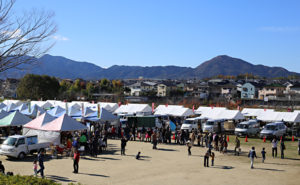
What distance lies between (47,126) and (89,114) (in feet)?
29.5

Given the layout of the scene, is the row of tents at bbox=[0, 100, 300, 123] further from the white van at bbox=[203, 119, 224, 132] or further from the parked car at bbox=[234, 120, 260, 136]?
the parked car at bbox=[234, 120, 260, 136]

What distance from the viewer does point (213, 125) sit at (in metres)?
31.1

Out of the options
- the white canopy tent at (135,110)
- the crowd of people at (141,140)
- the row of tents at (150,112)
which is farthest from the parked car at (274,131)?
the white canopy tent at (135,110)

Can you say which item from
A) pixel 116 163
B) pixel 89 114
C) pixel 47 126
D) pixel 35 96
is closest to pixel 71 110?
pixel 89 114

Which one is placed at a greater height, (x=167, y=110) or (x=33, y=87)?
(x=33, y=87)

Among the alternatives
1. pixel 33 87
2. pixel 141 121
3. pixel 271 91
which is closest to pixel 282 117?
pixel 141 121

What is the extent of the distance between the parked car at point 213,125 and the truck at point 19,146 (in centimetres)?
1700

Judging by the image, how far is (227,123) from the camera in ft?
108

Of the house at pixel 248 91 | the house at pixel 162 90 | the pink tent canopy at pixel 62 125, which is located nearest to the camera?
the pink tent canopy at pixel 62 125

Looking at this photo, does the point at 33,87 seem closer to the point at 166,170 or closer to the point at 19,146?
the point at 19,146

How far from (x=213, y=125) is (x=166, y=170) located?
644 inches

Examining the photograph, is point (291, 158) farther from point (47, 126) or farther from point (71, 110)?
point (71, 110)

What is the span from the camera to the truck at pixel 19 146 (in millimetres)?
17375

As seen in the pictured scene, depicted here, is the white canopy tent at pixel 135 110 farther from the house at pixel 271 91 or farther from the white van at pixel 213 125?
A: the house at pixel 271 91
